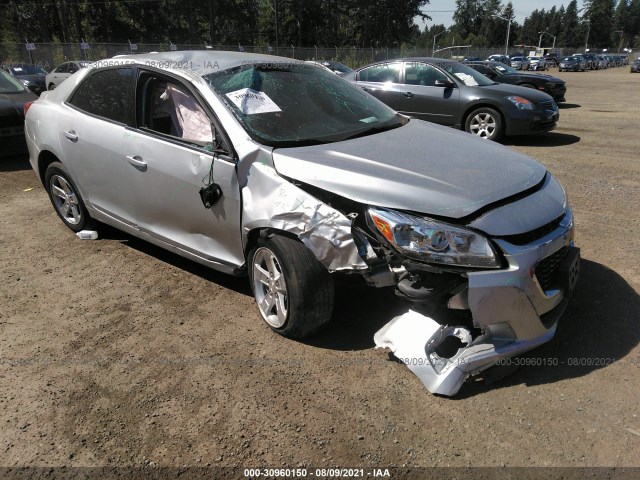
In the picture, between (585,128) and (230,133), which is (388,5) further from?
(230,133)

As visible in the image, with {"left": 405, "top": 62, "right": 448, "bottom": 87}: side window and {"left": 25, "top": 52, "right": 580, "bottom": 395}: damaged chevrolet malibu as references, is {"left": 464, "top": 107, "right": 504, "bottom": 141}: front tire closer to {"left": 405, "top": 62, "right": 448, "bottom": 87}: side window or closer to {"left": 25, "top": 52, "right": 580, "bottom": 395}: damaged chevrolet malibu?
{"left": 405, "top": 62, "right": 448, "bottom": 87}: side window

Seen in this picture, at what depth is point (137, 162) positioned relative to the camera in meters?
3.68

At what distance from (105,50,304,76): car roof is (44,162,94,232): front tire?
128cm

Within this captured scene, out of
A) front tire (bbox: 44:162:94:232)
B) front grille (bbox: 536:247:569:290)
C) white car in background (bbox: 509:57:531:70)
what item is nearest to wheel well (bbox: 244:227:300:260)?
front grille (bbox: 536:247:569:290)

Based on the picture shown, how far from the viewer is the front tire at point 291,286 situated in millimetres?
2840

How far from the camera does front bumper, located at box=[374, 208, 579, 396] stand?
8.06 feet

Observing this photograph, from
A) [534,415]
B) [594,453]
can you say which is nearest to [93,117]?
[534,415]

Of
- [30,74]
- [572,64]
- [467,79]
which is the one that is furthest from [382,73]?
[572,64]

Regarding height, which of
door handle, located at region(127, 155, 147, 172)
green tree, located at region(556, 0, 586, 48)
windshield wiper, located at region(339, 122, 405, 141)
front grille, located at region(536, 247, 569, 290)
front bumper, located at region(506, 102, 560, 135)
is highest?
green tree, located at region(556, 0, 586, 48)

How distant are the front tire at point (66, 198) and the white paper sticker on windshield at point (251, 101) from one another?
7.02 feet

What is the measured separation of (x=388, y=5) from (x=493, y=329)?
7635 cm

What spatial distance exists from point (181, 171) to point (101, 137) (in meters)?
1.09

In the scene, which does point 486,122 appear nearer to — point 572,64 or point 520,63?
point 520,63

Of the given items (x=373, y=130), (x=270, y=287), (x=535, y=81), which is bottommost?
(x=270, y=287)
